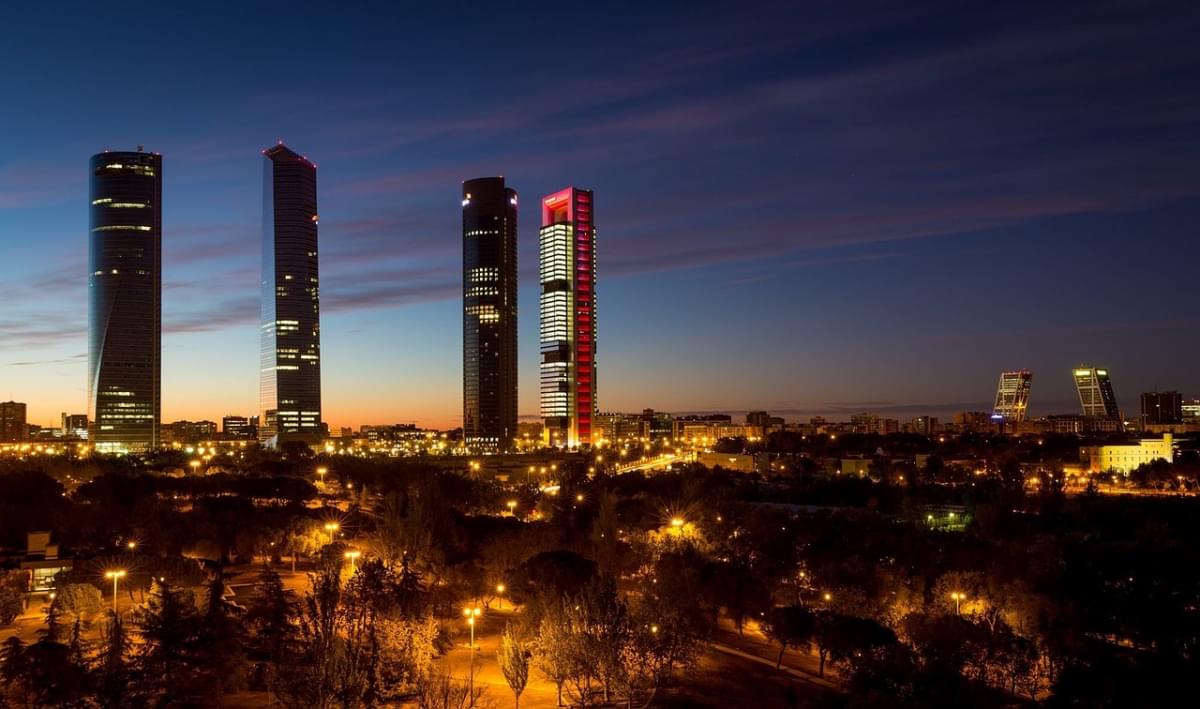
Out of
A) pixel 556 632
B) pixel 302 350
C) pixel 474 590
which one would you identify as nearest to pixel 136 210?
pixel 302 350

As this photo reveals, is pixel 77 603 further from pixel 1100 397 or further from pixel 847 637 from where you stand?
pixel 1100 397

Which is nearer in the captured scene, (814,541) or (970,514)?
(814,541)

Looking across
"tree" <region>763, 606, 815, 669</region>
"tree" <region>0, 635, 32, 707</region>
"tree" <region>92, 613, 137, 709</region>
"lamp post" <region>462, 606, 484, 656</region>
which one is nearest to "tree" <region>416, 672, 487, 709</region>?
"lamp post" <region>462, 606, 484, 656</region>

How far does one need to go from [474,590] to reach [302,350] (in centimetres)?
11046

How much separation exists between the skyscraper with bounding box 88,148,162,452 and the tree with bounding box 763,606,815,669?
379ft

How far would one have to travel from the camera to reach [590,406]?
127 metres

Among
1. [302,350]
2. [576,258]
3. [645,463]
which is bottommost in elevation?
[645,463]

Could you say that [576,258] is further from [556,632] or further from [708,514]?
[556,632]

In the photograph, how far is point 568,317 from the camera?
403 ft

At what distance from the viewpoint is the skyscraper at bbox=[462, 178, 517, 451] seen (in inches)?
5792

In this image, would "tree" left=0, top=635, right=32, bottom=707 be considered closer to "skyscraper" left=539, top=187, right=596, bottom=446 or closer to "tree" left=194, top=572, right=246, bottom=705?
"tree" left=194, top=572, right=246, bottom=705

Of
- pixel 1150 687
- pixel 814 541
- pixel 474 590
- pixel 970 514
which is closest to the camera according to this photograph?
pixel 1150 687

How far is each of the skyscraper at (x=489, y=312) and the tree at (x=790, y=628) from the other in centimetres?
11897

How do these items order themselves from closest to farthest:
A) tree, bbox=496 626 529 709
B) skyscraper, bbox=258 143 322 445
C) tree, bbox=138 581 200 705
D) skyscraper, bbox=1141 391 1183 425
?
tree, bbox=138 581 200 705 → tree, bbox=496 626 529 709 → skyscraper, bbox=258 143 322 445 → skyscraper, bbox=1141 391 1183 425
